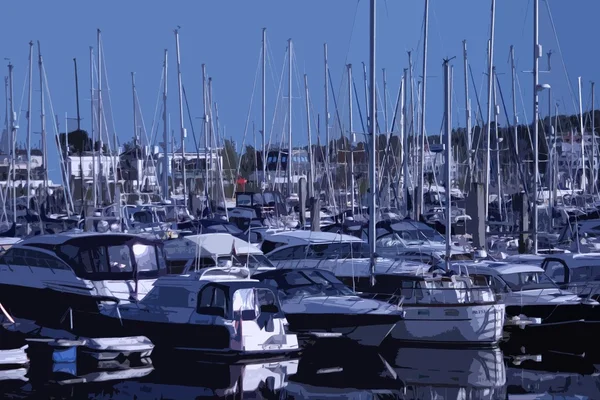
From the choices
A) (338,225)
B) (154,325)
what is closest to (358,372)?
(154,325)

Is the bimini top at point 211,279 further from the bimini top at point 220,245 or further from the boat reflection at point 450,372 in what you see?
the bimini top at point 220,245

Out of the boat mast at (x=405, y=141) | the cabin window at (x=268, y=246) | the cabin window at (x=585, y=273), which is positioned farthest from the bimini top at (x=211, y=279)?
the boat mast at (x=405, y=141)

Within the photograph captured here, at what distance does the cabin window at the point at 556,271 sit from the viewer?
93.4 feet

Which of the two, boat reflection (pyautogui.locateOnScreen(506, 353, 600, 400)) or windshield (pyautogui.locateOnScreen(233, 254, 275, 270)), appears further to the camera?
windshield (pyautogui.locateOnScreen(233, 254, 275, 270))

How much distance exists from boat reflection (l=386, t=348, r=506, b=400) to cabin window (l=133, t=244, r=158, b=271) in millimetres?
6240

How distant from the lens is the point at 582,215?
132ft

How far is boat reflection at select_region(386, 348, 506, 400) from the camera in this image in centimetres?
1944

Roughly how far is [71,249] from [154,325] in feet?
12.6

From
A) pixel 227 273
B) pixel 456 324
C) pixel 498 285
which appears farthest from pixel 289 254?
pixel 456 324

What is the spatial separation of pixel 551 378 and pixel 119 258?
10280 millimetres

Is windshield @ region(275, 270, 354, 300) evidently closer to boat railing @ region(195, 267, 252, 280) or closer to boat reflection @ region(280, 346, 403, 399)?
boat reflection @ region(280, 346, 403, 399)

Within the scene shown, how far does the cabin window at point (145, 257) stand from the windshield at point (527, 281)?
8101 mm

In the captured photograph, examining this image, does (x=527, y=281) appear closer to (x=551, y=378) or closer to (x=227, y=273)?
(x=551, y=378)

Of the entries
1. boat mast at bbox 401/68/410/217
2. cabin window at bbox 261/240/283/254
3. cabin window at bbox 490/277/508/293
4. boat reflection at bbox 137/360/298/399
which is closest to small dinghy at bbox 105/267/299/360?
boat reflection at bbox 137/360/298/399
